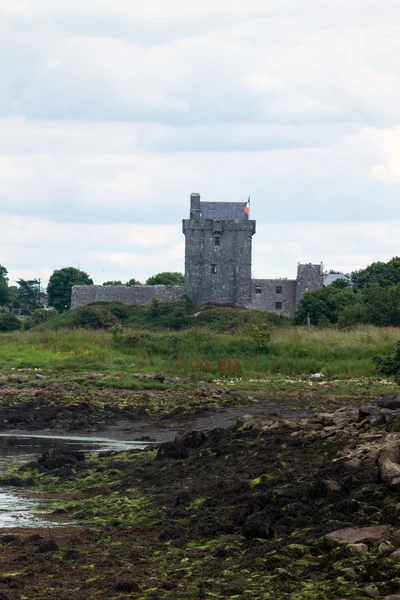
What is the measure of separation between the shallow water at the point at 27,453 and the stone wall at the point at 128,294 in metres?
55.6

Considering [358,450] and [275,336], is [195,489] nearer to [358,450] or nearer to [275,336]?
[358,450]

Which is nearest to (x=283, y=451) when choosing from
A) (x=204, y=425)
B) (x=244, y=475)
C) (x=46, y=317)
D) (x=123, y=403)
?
(x=244, y=475)

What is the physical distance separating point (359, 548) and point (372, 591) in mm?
985

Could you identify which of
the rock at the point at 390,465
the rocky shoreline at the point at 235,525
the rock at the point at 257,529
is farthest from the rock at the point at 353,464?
the rock at the point at 257,529

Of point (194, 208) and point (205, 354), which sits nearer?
point (205, 354)

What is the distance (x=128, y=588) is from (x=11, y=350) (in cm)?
3245

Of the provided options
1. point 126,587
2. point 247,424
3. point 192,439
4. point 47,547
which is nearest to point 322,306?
point 247,424

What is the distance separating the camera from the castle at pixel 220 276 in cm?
7906

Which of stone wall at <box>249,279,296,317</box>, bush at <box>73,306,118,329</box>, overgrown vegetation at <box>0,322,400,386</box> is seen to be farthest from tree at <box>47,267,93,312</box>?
overgrown vegetation at <box>0,322,400,386</box>

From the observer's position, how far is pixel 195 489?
1399cm

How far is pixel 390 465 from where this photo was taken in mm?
11641

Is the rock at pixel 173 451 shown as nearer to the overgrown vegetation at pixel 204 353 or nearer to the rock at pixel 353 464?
the rock at pixel 353 464

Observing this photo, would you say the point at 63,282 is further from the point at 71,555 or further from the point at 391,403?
the point at 71,555

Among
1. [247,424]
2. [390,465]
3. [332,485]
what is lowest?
[332,485]
